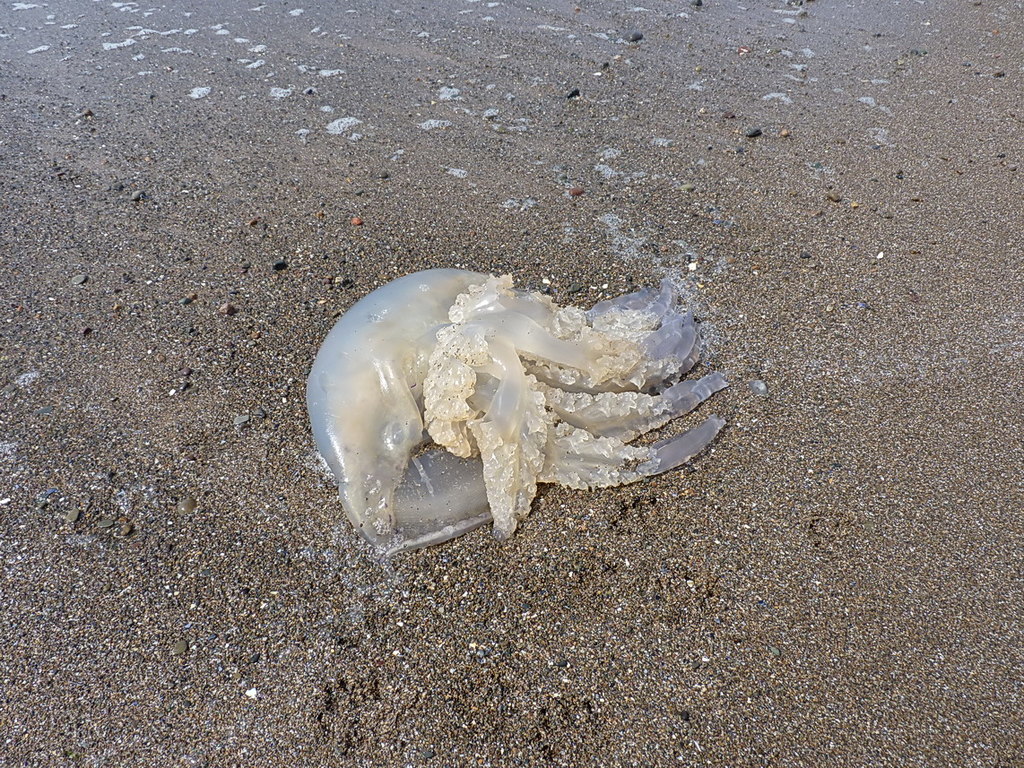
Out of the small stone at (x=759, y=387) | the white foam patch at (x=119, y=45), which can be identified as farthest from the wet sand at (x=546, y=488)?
the white foam patch at (x=119, y=45)

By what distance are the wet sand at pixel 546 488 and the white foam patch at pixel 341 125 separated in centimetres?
7

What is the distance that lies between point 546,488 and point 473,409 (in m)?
0.40

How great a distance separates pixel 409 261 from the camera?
151 inches

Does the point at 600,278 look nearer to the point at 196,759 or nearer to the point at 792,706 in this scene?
the point at 792,706

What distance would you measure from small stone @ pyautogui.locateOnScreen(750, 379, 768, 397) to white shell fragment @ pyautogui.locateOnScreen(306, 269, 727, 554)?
25 centimetres

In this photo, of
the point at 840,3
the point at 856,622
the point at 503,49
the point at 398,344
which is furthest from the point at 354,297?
the point at 840,3

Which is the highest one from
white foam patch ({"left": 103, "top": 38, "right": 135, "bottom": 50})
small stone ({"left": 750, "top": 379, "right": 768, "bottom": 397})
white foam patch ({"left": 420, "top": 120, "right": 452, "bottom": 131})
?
white foam patch ({"left": 420, "top": 120, "right": 452, "bottom": 131})

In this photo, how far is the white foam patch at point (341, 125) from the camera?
4.86 m

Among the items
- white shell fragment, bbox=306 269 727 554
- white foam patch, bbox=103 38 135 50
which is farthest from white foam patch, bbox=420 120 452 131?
white foam patch, bbox=103 38 135 50

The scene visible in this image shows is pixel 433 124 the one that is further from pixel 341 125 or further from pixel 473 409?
pixel 473 409

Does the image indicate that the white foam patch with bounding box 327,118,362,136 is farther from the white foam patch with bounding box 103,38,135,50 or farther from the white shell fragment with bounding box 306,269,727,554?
the white foam patch with bounding box 103,38,135,50

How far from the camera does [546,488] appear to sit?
275 centimetres

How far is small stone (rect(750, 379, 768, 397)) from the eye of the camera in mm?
3098

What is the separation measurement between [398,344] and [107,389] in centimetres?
138
